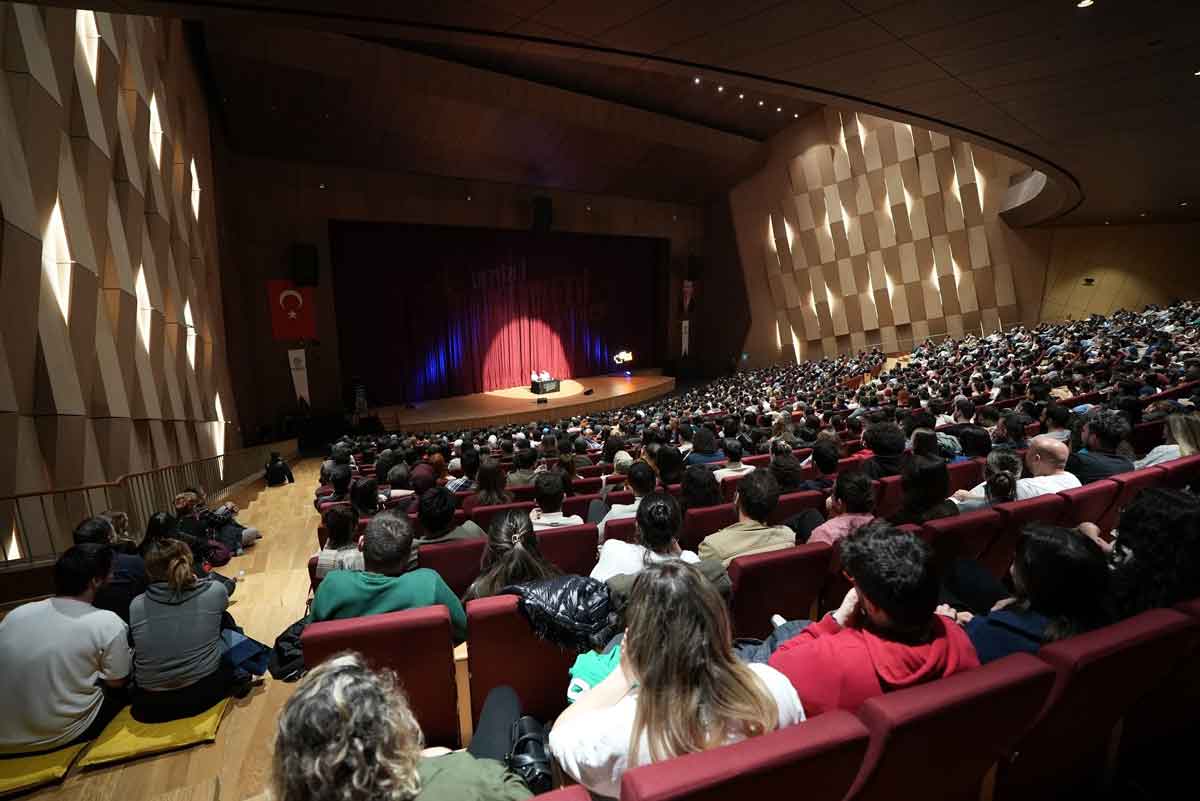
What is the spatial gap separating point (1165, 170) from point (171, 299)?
573 inches

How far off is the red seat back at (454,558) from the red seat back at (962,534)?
1906 millimetres

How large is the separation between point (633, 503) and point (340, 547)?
64.6 inches

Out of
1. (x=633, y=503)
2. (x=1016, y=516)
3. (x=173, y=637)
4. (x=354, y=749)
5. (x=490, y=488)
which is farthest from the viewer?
(x=490, y=488)

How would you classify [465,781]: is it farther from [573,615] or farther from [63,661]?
[63,661]

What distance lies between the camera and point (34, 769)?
2139mm

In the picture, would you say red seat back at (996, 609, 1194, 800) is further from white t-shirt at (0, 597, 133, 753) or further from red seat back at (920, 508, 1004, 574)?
white t-shirt at (0, 597, 133, 753)

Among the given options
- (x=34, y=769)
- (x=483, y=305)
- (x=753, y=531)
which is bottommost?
(x=34, y=769)

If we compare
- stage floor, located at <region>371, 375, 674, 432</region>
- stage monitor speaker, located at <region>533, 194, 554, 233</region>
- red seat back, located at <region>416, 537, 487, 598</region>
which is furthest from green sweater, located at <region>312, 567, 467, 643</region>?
stage monitor speaker, located at <region>533, 194, 554, 233</region>

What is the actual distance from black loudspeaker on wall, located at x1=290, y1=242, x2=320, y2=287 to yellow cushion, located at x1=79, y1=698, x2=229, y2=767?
498 inches

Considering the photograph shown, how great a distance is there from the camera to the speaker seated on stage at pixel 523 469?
16.0ft

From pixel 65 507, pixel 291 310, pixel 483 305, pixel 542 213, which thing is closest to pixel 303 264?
pixel 291 310

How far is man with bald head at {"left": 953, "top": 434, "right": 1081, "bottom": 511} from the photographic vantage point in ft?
9.82

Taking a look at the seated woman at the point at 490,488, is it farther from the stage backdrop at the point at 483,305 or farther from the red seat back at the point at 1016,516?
the stage backdrop at the point at 483,305

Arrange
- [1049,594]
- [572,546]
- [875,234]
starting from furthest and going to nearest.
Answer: [875,234]
[572,546]
[1049,594]
